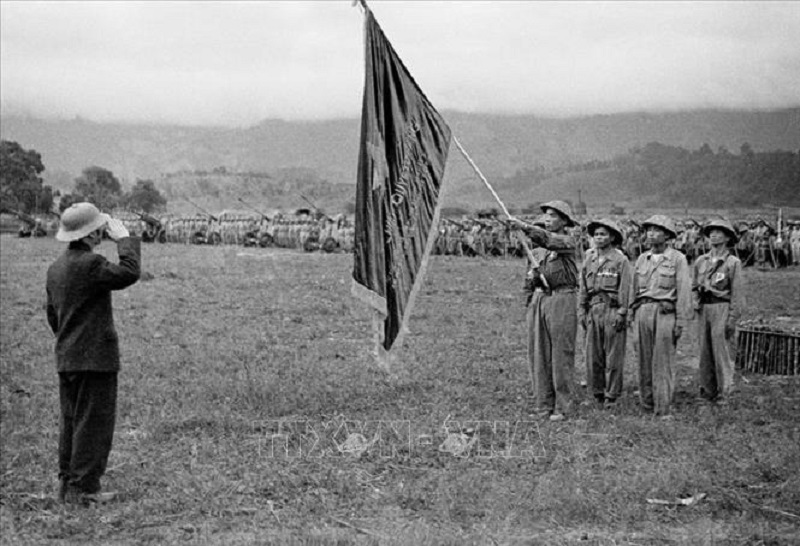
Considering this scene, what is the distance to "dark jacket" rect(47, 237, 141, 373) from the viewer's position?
6.97 m

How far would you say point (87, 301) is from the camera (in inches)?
277

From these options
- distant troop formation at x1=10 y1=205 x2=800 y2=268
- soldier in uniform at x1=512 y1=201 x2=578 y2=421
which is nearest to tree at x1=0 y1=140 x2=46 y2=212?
distant troop formation at x1=10 y1=205 x2=800 y2=268

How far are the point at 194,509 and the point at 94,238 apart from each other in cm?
219

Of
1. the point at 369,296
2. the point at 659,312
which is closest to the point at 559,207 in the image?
the point at 659,312

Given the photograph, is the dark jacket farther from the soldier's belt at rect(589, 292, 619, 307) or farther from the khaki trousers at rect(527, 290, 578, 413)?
the soldier's belt at rect(589, 292, 619, 307)

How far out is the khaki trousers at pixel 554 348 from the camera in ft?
32.2

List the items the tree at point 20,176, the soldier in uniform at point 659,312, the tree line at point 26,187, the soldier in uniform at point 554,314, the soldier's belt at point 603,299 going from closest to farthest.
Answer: the soldier in uniform at point 554,314 < the soldier in uniform at point 659,312 < the soldier's belt at point 603,299 < the tree line at point 26,187 < the tree at point 20,176

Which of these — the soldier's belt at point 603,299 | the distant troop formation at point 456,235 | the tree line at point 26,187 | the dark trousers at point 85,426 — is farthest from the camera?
the tree line at point 26,187

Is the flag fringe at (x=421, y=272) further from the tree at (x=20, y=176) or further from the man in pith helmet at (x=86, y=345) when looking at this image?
the tree at (x=20, y=176)

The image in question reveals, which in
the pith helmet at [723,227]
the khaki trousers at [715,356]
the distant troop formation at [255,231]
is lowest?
the distant troop formation at [255,231]

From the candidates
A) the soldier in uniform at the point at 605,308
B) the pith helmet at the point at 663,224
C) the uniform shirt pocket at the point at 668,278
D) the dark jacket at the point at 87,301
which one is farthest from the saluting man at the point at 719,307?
the dark jacket at the point at 87,301

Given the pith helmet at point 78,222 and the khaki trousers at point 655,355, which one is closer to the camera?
the pith helmet at point 78,222

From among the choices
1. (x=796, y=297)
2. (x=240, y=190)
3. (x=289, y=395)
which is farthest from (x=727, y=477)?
(x=240, y=190)

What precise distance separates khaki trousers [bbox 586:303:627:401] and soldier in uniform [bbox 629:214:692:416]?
0.81 feet
